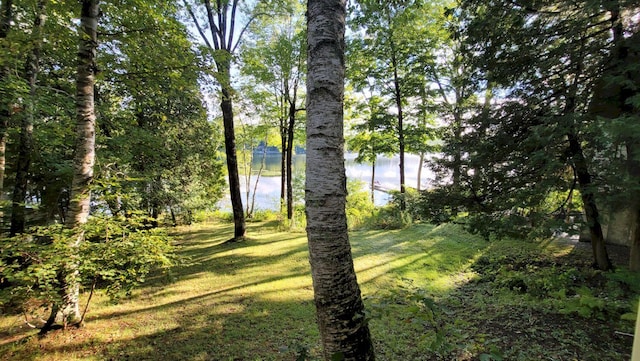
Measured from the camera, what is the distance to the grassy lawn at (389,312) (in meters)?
2.70

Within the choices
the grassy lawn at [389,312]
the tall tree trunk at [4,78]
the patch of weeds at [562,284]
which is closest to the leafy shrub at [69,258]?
the grassy lawn at [389,312]

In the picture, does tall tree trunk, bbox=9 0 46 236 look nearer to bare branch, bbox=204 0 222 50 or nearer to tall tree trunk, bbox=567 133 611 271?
bare branch, bbox=204 0 222 50

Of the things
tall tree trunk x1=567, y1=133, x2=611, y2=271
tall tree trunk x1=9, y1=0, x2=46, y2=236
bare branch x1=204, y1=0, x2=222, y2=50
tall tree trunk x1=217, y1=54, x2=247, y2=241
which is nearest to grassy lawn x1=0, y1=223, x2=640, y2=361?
tall tree trunk x1=567, y1=133, x2=611, y2=271

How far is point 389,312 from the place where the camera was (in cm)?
364

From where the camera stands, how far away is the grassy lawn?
270cm

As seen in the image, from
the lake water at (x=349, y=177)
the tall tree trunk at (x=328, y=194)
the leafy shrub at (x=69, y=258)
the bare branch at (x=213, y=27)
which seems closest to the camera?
the tall tree trunk at (x=328, y=194)

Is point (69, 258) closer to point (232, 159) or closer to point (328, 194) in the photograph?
point (328, 194)

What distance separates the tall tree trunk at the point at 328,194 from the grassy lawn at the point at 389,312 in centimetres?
28

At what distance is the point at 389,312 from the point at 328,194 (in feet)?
8.94

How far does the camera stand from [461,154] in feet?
15.2

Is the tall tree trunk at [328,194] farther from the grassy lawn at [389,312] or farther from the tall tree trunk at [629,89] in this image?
the tall tree trunk at [629,89]

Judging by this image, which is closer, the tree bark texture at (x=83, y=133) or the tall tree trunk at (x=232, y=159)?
the tree bark texture at (x=83, y=133)

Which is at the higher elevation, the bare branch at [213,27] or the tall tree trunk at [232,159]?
the bare branch at [213,27]

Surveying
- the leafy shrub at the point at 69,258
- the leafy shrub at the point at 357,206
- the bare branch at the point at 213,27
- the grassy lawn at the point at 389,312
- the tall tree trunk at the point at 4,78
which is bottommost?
the grassy lawn at the point at 389,312
